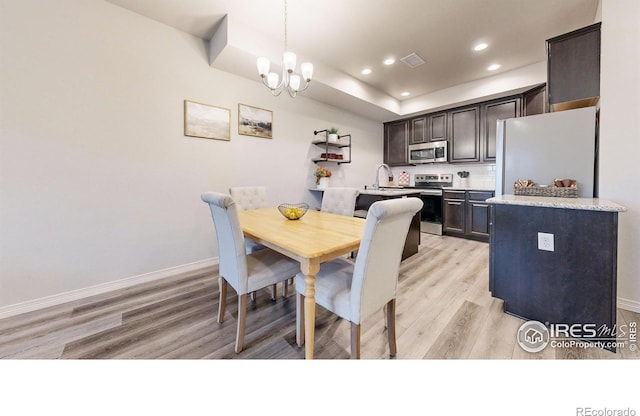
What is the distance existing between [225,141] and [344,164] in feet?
7.66

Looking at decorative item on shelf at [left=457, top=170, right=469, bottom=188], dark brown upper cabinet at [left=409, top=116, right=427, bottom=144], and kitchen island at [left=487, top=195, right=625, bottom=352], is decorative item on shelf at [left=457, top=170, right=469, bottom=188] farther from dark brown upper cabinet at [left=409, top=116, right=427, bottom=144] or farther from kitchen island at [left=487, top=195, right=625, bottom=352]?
kitchen island at [left=487, top=195, right=625, bottom=352]

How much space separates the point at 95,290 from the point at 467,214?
505 centimetres

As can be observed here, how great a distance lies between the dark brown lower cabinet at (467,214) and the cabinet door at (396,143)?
1355mm

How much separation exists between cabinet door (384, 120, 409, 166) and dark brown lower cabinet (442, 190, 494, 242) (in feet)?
4.45

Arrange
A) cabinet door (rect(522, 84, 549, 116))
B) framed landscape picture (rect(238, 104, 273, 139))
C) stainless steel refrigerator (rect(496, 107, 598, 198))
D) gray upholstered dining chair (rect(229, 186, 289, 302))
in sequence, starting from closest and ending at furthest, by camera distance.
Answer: stainless steel refrigerator (rect(496, 107, 598, 198)) < gray upholstered dining chair (rect(229, 186, 289, 302)) < framed landscape picture (rect(238, 104, 273, 139)) < cabinet door (rect(522, 84, 549, 116))

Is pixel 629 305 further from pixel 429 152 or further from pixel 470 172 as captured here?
pixel 429 152

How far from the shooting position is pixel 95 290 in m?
2.20

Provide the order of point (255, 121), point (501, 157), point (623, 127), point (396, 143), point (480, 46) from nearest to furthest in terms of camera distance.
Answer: point (623, 127) → point (501, 157) → point (480, 46) → point (255, 121) → point (396, 143)

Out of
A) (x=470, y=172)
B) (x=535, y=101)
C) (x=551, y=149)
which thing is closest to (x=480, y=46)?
(x=535, y=101)

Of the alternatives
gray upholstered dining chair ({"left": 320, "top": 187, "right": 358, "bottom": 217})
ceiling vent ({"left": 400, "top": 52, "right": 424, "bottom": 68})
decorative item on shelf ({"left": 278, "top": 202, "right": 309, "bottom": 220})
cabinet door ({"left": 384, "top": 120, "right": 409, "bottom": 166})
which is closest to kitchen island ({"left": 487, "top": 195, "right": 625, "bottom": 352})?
gray upholstered dining chair ({"left": 320, "top": 187, "right": 358, "bottom": 217})

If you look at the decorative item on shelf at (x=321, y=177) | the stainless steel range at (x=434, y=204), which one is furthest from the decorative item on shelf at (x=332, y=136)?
the stainless steel range at (x=434, y=204)

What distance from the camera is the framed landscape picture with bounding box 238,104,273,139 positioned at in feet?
10.2

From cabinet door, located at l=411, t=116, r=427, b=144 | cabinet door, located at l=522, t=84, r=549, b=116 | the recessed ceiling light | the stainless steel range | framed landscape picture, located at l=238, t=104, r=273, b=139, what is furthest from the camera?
cabinet door, located at l=411, t=116, r=427, b=144
